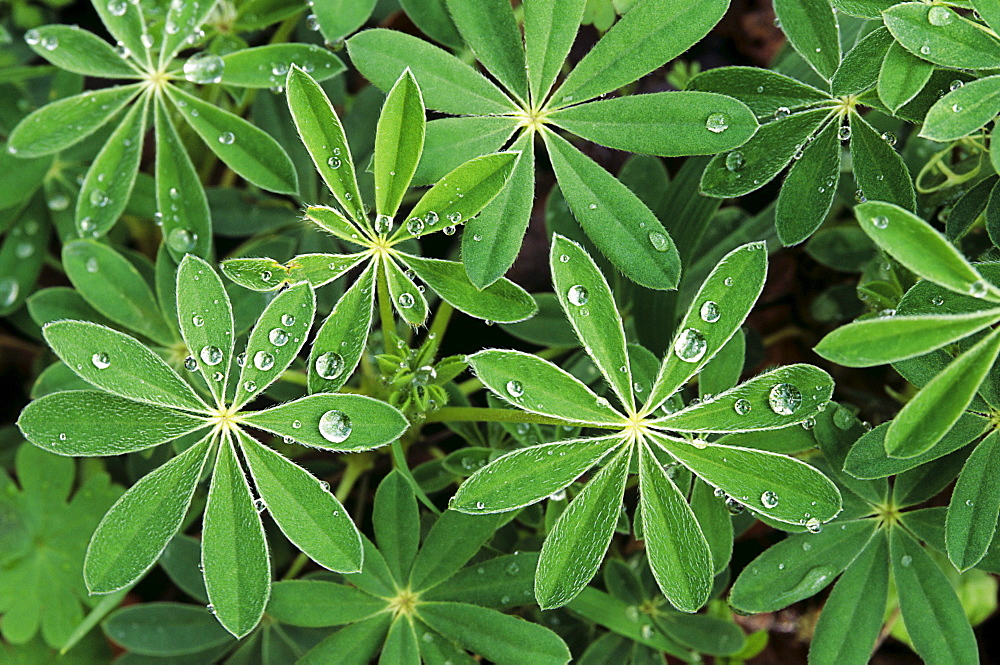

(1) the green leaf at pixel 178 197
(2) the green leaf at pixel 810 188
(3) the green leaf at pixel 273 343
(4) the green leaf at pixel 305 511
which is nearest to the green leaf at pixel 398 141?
(3) the green leaf at pixel 273 343

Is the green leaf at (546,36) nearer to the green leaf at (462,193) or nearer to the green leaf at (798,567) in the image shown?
the green leaf at (462,193)

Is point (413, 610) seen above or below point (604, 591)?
below

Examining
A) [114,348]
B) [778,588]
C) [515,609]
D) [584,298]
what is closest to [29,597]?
[114,348]

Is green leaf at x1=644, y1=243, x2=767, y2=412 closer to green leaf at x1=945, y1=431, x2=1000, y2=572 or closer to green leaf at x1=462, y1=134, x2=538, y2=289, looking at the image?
green leaf at x1=462, y1=134, x2=538, y2=289

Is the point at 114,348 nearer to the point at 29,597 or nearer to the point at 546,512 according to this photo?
the point at 546,512

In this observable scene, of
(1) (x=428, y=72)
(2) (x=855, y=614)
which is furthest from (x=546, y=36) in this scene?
(2) (x=855, y=614)
